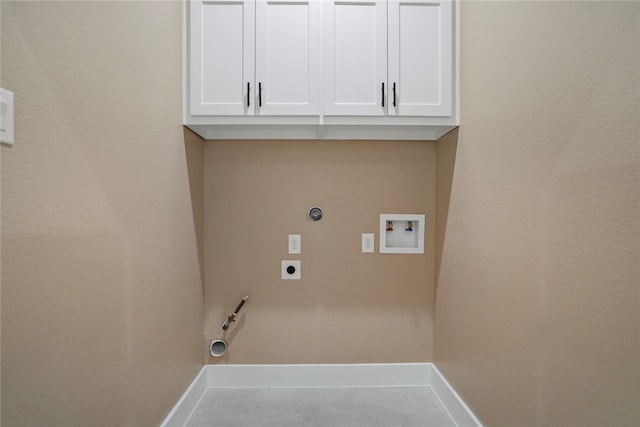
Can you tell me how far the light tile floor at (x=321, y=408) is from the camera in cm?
178

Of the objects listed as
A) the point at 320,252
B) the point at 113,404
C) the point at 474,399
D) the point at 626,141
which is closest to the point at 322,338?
the point at 320,252

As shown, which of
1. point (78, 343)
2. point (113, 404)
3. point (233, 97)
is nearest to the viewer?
point (78, 343)

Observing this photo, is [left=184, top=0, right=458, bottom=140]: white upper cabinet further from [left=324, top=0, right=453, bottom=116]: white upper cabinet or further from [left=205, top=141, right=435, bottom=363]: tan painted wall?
[left=205, top=141, right=435, bottom=363]: tan painted wall

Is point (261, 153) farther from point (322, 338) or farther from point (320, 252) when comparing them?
point (322, 338)

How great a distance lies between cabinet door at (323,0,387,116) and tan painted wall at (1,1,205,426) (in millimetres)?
816

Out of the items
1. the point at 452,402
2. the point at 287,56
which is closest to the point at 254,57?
the point at 287,56

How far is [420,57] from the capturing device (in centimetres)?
175

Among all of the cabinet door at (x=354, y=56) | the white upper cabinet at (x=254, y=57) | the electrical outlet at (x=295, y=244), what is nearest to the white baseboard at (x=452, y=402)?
the electrical outlet at (x=295, y=244)

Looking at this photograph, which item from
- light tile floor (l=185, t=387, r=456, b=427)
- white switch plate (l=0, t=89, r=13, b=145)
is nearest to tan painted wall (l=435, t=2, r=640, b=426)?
light tile floor (l=185, t=387, r=456, b=427)

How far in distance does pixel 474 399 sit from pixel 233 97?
2.02 metres

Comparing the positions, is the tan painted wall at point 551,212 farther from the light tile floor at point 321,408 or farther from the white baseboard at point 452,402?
the light tile floor at point 321,408

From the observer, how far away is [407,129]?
200cm

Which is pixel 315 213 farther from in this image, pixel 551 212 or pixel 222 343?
pixel 551 212

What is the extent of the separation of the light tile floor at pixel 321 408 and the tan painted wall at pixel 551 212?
1.30ft
